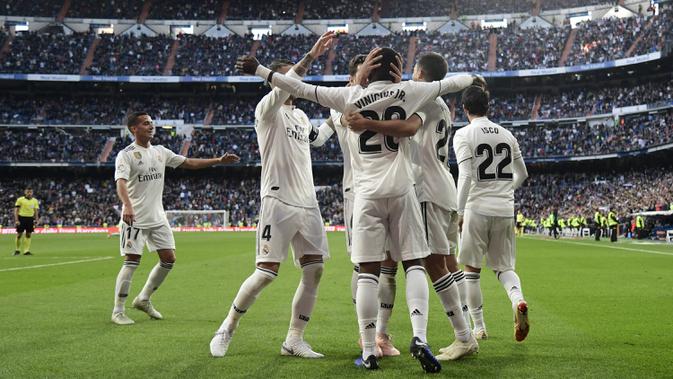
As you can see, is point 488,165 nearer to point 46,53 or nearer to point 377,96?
point 377,96

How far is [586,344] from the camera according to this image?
6180mm

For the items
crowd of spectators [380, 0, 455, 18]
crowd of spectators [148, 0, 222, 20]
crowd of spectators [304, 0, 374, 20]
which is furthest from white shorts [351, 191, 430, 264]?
crowd of spectators [148, 0, 222, 20]

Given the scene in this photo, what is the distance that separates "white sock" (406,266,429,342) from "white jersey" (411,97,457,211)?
2.62 feet

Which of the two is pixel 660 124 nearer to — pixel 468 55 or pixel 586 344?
pixel 468 55

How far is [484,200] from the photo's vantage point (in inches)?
260

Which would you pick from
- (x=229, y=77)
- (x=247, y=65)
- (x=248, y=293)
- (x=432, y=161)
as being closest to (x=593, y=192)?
(x=229, y=77)

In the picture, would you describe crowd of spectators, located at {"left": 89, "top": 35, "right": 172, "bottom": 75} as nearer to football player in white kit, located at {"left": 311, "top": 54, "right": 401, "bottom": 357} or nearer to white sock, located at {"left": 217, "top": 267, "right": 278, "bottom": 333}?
football player in white kit, located at {"left": 311, "top": 54, "right": 401, "bottom": 357}

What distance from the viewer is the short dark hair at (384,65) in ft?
17.5

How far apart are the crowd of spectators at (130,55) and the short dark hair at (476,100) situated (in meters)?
63.6

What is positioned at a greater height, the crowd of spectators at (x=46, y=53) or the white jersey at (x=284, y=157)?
the crowd of spectators at (x=46, y=53)

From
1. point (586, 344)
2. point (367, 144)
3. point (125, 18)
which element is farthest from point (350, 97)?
point (125, 18)

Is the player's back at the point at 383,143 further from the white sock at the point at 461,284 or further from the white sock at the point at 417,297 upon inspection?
the white sock at the point at 461,284

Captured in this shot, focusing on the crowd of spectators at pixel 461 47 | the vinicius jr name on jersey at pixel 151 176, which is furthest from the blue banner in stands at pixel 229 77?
the vinicius jr name on jersey at pixel 151 176

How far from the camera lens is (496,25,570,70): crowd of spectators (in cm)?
6288
